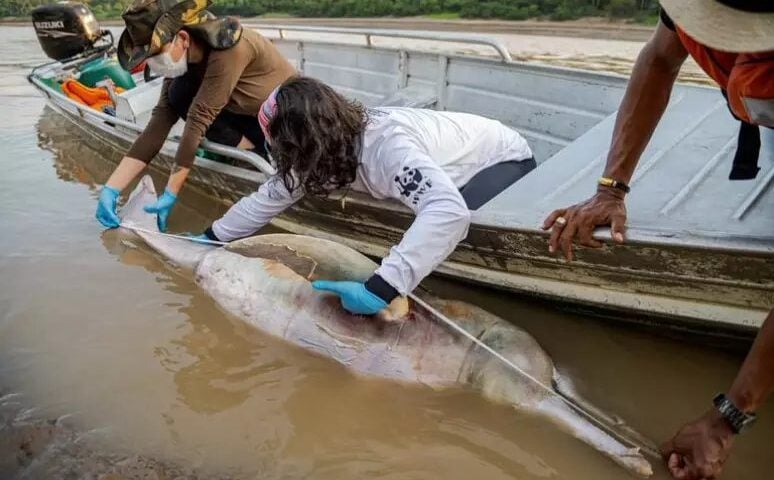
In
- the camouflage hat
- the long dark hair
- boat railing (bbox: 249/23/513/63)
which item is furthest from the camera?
boat railing (bbox: 249/23/513/63)

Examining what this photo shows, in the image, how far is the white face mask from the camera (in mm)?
3957

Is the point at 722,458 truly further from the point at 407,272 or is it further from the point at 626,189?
the point at 407,272

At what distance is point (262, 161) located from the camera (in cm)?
400

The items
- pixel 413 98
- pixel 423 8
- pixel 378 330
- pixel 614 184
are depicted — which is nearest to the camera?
pixel 614 184

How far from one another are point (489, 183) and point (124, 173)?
8.21 ft

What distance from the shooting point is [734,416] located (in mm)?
1985

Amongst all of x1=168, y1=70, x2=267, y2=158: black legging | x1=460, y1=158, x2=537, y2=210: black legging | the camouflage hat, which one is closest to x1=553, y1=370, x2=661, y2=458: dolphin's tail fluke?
x1=460, y1=158, x2=537, y2=210: black legging

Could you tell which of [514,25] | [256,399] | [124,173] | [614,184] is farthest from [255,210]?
[514,25]

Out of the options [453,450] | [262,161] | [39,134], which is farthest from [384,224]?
[39,134]

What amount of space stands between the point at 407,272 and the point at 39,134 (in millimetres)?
7326

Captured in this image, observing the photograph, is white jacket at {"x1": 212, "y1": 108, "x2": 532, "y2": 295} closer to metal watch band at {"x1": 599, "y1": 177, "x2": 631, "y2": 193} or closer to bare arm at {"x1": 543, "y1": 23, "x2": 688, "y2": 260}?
bare arm at {"x1": 543, "y1": 23, "x2": 688, "y2": 260}

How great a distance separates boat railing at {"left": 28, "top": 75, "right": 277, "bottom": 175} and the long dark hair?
31.6 inches

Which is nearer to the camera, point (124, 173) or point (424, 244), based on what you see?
point (424, 244)

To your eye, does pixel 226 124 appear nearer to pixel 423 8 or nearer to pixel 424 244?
pixel 424 244
